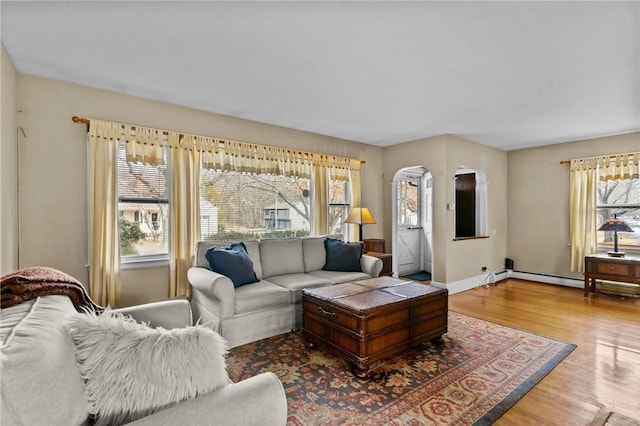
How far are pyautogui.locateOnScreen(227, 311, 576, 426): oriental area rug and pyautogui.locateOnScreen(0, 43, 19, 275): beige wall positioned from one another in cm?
197

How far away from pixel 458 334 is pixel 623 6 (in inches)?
114

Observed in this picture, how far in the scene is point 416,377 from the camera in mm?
2441

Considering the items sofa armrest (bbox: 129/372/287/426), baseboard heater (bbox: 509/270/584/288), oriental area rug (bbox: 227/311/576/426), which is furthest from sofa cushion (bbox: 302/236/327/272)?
baseboard heater (bbox: 509/270/584/288)

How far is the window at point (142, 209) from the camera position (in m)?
3.40

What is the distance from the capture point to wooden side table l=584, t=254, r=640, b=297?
4.37 m

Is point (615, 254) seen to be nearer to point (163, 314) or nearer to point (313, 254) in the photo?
point (313, 254)

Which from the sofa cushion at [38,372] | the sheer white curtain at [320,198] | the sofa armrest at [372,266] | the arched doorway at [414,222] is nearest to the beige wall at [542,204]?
the arched doorway at [414,222]

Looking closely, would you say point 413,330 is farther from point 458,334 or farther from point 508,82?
point 508,82

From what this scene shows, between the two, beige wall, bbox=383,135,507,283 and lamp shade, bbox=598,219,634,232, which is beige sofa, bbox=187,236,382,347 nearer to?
beige wall, bbox=383,135,507,283

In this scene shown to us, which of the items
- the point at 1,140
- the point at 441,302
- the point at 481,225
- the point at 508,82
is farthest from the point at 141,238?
the point at 481,225

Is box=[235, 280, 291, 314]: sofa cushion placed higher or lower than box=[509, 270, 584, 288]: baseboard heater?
higher

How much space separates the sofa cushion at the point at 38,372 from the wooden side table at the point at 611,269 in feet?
19.9

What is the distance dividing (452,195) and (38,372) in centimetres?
508

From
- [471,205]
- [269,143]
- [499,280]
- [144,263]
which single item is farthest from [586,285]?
[144,263]
